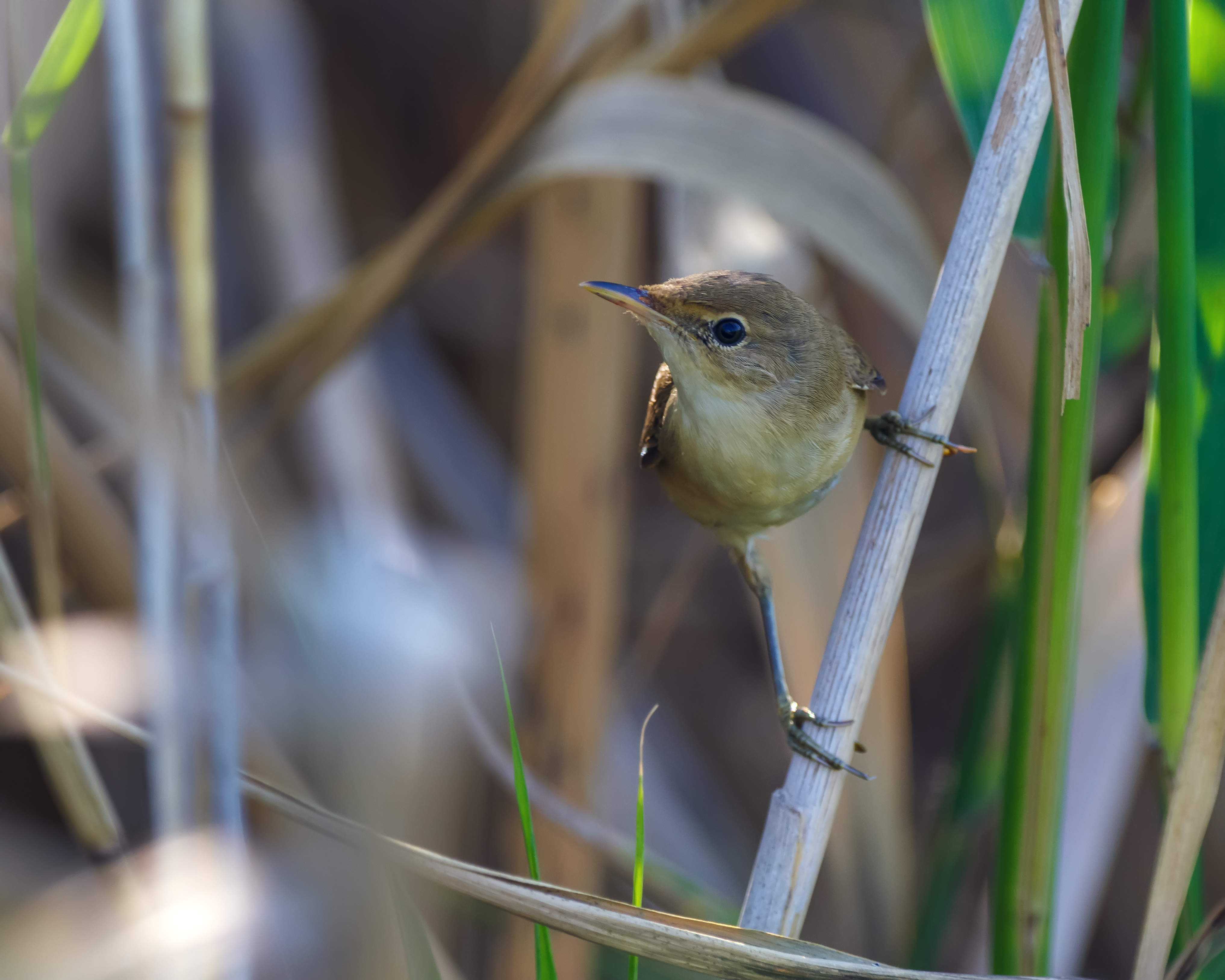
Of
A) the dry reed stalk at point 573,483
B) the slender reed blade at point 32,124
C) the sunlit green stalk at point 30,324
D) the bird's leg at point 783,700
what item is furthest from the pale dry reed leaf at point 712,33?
the sunlit green stalk at point 30,324

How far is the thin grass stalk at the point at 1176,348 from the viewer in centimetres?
108

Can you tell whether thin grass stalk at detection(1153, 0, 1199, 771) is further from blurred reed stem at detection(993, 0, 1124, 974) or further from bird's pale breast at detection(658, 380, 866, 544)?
bird's pale breast at detection(658, 380, 866, 544)

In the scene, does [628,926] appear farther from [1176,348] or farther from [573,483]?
[573,483]

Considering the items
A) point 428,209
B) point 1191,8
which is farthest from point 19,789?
point 1191,8

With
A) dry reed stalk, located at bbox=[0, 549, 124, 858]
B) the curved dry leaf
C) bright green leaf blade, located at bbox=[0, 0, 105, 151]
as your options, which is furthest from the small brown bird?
dry reed stalk, located at bbox=[0, 549, 124, 858]

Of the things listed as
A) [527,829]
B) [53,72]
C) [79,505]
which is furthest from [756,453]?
[79,505]

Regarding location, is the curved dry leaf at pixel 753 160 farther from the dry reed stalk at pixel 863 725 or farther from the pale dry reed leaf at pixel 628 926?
the pale dry reed leaf at pixel 628 926

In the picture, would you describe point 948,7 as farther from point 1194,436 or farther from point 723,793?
point 723,793

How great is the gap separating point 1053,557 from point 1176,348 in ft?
0.84

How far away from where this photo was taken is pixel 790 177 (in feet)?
5.25

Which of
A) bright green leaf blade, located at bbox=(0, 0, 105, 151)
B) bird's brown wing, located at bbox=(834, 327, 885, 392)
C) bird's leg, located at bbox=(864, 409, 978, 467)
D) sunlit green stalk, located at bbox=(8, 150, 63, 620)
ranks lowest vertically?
sunlit green stalk, located at bbox=(8, 150, 63, 620)

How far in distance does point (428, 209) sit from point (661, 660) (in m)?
1.93

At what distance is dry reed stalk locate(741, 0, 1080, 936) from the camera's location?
3.64 ft

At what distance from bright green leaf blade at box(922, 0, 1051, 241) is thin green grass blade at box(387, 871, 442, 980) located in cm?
97
